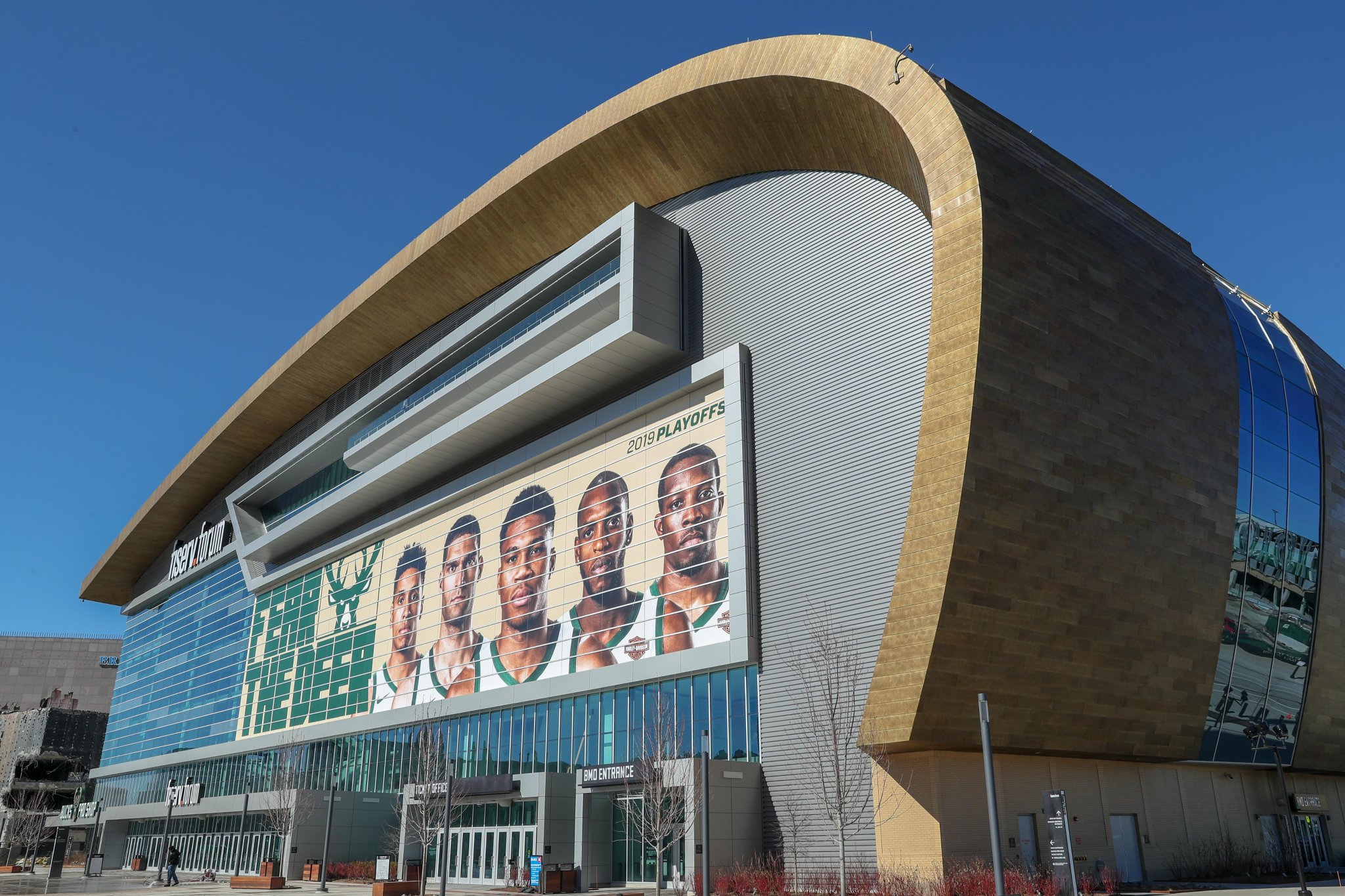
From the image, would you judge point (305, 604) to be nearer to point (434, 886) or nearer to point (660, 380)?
point (434, 886)

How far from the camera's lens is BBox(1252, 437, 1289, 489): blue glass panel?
115ft

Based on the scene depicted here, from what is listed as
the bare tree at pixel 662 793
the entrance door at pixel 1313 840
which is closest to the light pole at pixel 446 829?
the bare tree at pixel 662 793

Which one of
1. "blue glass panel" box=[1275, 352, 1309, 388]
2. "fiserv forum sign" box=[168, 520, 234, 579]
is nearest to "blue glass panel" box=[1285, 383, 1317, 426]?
"blue glass panel" box=[1275, 352, 1309, 388]

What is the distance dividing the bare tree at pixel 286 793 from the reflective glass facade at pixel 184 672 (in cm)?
852

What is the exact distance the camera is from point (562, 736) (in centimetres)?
3891

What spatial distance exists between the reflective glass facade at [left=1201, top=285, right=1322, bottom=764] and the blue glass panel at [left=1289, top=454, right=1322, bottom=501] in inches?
2.1

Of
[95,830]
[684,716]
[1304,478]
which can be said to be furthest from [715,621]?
[95,830]

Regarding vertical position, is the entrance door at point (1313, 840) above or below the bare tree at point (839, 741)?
below

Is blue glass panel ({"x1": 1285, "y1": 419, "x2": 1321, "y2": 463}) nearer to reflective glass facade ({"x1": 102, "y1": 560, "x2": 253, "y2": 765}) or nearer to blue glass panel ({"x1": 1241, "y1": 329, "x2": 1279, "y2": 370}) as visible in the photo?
blue glass panel ({"x1": 1241, "y1": 329, "x2": 1279, "y2": 370})

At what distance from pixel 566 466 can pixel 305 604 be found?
2689 cm

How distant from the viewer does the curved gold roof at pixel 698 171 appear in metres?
29.0

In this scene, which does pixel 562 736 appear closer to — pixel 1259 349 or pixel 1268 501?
pixel 1268 501

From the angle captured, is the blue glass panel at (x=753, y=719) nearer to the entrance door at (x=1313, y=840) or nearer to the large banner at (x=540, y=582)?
the large banner at (x=540, y=582)

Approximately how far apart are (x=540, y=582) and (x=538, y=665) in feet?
11.2
